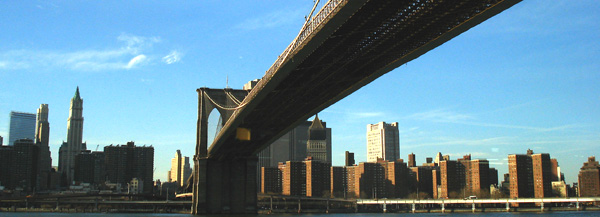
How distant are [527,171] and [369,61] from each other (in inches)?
4291

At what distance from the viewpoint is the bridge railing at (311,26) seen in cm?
2656

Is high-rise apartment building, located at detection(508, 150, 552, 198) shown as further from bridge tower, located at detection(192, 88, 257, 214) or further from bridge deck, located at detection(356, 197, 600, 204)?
bridge tower, located at detection(192, 88, 257, 214)

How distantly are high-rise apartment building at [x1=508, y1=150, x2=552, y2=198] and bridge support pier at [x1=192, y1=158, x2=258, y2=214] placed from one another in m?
82.0

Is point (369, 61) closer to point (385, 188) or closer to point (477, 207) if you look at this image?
point (477, 207)

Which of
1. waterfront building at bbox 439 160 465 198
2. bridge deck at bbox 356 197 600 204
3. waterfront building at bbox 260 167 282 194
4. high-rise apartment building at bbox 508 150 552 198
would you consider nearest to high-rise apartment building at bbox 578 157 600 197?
high-rise apartment building at bbox 508 150 552 198

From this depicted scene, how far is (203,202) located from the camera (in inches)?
2383

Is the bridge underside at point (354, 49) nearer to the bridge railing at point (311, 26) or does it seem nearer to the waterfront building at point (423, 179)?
the bridge railing at point (311, 26)

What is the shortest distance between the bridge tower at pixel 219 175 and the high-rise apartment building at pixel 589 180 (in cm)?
9600

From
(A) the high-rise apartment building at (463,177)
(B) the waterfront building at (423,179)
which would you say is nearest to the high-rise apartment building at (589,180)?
(A) the high-rise apartment building at (463,177)

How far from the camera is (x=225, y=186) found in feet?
206

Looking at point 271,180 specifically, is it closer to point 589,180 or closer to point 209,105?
point 589,180

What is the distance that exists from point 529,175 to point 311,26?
373 feet

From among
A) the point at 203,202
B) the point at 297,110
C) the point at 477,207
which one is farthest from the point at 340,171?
the point at 297,110

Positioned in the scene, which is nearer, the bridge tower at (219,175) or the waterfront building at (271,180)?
the bridge tower at (219,175)
